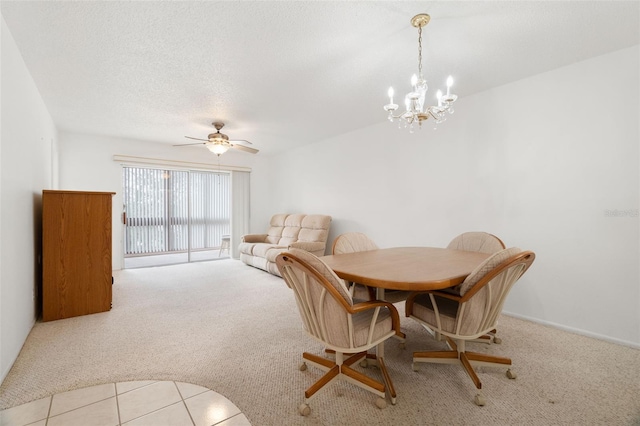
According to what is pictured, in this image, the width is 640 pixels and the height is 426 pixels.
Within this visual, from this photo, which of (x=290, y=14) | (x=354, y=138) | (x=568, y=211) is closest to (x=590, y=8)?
(x=568, y=211)

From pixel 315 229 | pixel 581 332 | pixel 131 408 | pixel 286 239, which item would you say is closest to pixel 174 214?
pixel 286 239

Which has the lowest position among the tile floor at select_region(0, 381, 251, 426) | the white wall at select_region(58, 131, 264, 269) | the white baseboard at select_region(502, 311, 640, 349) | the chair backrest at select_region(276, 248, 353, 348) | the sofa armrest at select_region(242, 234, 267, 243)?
the tile floor at select_region(0, 381, 251, 426)

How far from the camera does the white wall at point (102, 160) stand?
4676mm

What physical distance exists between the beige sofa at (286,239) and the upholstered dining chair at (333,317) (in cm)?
285

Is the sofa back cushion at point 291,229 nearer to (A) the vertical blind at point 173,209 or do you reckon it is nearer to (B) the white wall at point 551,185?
(A) the vertical blind at point 173,209

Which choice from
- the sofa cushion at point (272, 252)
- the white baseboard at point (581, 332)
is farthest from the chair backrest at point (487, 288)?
the sofa cushion at point (272, 252)

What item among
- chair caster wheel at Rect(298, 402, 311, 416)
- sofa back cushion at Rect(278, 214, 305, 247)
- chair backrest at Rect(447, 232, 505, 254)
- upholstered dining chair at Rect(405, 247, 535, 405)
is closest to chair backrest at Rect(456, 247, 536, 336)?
upholstered dining chair at Rect(405, 247, 535, 405)

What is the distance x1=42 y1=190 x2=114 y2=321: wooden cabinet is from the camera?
2.78 m

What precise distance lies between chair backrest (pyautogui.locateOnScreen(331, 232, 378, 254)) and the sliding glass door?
15.1 ft

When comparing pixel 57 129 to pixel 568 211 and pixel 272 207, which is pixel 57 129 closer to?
pixel 272 207

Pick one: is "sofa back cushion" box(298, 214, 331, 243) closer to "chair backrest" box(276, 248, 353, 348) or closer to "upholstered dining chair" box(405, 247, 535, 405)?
"upholstered dining chair" box(405, 247, 535, 405)

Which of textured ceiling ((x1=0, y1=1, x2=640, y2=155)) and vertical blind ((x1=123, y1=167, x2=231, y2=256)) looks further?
vertical blind ((x1=123, y1=167, x2=231, y2=256))

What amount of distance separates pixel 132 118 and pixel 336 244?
11.9ft

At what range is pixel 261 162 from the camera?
6.82m
